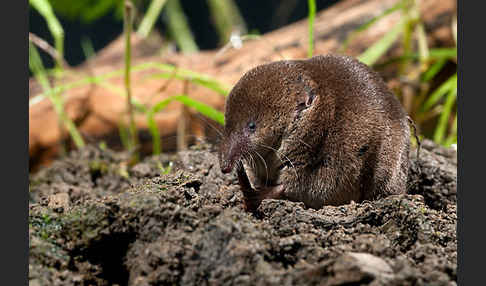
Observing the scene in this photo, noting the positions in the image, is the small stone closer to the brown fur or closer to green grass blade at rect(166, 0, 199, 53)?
the brown fur

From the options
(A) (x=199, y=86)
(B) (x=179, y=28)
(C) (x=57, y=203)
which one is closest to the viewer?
(C) (x=57, y=203)

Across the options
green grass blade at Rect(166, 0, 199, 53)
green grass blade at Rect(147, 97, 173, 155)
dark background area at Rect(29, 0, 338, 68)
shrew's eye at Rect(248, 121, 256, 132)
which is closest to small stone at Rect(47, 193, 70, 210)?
shrew's eye at Rect(248, 121, 256, 132)

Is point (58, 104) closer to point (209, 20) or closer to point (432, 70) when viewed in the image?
point (432, 70)

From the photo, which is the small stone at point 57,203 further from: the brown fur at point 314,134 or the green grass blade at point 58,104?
the green grass blade at point 58,104

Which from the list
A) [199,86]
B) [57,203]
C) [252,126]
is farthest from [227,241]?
[199,86]

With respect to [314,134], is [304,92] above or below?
above

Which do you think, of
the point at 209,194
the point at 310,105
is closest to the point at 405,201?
the point at 310,105
